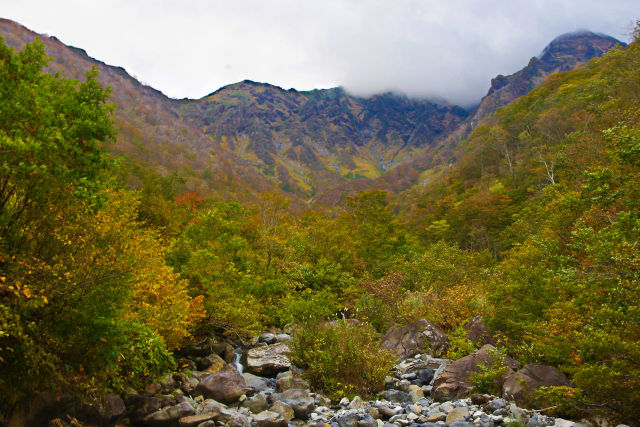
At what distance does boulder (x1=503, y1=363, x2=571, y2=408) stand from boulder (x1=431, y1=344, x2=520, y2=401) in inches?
29.7

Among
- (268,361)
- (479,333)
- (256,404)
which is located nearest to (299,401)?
(256,404)

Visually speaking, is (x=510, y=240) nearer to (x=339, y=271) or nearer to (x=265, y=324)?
(x=339, y=271)

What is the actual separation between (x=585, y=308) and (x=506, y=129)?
59.2 metres

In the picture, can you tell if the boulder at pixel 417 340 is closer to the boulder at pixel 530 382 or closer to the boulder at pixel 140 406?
the boulder at pixel 530 382

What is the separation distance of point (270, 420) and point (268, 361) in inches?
250

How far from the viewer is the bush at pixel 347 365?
498 inches

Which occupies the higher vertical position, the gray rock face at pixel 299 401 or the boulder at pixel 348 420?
the boulder at pixel 348 420

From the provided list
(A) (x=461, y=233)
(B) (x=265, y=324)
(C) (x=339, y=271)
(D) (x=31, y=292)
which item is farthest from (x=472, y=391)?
(A) (x=461, y=233)

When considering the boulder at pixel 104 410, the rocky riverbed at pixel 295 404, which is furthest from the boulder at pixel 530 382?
the boulder at pixel 104 410

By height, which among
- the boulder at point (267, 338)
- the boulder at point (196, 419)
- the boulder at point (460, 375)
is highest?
the boulder at point (460, 375)

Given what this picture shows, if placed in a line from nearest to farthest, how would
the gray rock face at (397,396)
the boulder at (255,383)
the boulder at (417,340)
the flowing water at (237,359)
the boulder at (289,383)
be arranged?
the gray rock face at (397,396) → the boulder at (289,383) → the boulder at (255,383) → the boulder at (417,340) → the flowing water at (237,359)

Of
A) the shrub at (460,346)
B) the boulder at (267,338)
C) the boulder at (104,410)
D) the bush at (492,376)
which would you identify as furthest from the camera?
the boulder at (267,338)

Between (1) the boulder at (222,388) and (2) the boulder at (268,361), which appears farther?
(2) the boulder at (268,361)

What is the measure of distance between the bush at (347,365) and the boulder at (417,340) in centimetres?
336
